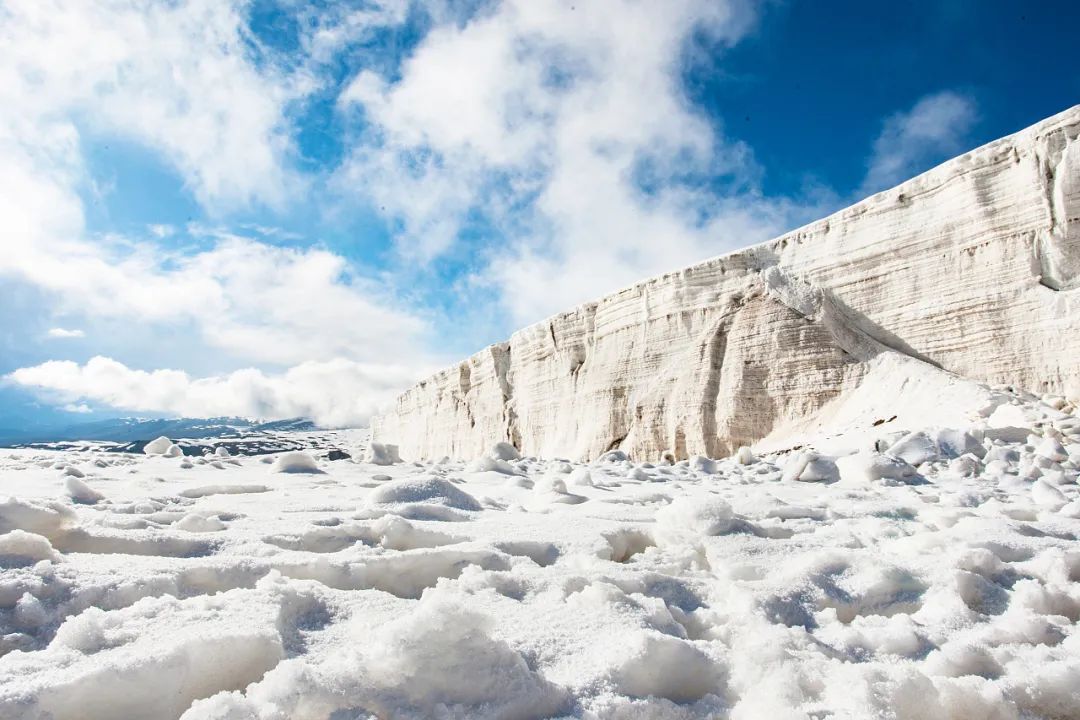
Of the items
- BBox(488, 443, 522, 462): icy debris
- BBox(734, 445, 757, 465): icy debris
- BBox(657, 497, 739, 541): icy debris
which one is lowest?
BBox(657, 497, 739, 541): icy debris

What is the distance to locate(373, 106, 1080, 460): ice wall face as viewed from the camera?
11258mm

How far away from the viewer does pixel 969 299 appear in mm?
12078

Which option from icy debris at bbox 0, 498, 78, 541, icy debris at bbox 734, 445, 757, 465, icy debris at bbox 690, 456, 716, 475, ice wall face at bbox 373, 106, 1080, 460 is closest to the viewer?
icy debris at bbox 0, 498, 78, 541

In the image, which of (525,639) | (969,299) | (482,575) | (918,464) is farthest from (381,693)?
(969,299)

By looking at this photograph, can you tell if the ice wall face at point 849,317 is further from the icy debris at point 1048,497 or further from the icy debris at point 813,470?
the icy debris at point 1048,497

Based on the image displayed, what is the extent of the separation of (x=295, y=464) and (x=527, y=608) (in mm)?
4536

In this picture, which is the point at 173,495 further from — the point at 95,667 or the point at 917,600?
the point at 917,600

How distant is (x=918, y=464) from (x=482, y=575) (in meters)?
5.92

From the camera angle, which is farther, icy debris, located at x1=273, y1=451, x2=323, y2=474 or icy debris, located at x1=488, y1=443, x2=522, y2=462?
icy debris, located at x1=488, y1=443, x2=522, y2=462

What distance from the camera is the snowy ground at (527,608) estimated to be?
1.67 m

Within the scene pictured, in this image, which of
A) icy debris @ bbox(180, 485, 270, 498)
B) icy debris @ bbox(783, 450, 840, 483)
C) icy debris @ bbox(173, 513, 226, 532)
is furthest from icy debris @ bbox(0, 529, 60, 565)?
icy debris @ bbox(783, 450, 840, 483)

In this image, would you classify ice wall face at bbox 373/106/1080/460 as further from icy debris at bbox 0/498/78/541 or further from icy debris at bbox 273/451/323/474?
icy debris at bbox 0/498/78/541

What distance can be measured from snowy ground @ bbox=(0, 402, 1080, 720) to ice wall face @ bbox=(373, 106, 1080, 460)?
885cm

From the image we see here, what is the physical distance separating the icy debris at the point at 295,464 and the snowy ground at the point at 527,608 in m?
1.80
